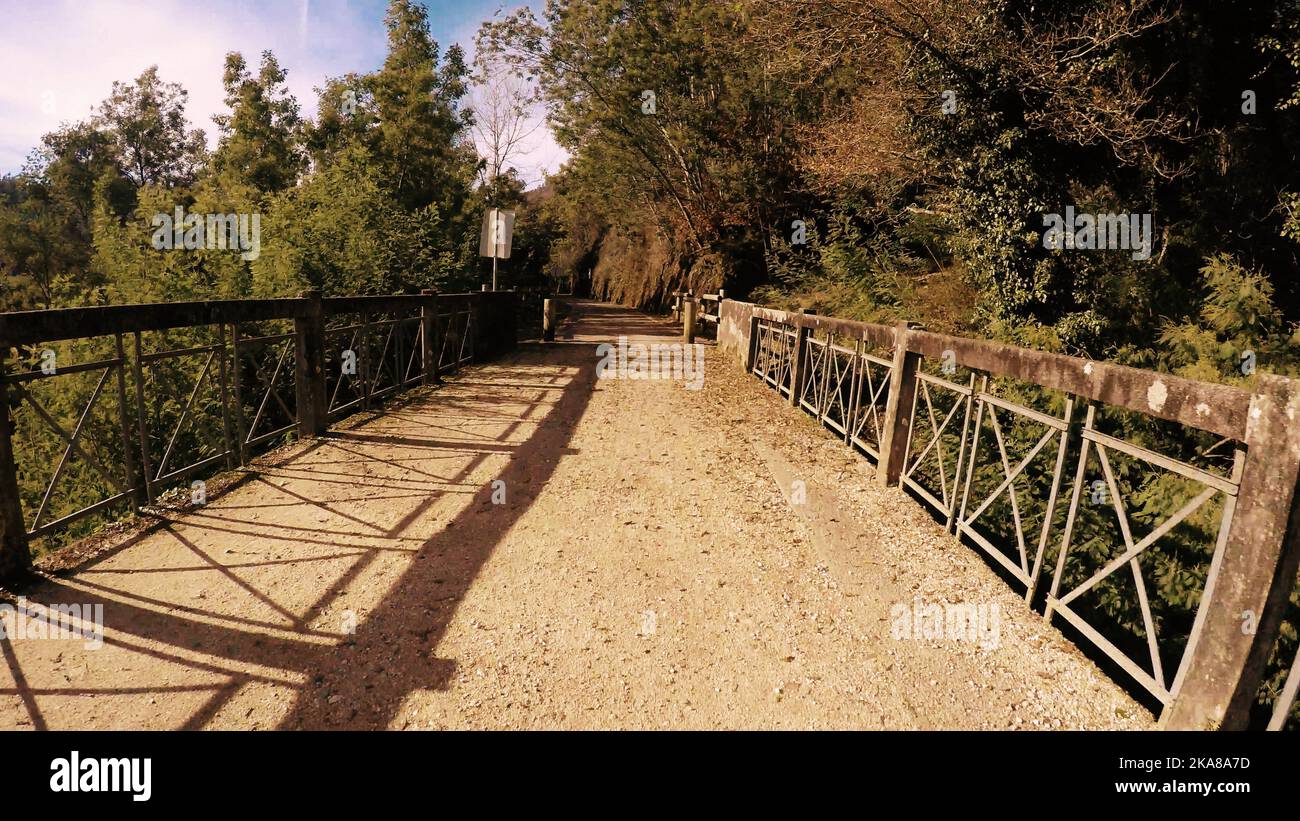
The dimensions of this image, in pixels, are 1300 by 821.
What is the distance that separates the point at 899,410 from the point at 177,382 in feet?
27.7

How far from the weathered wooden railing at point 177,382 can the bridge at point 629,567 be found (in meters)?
0.04

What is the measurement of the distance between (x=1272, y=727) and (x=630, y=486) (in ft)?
14.1

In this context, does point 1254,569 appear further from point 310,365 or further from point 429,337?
point 429,337

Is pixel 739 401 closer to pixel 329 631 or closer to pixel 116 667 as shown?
pixel 329 631

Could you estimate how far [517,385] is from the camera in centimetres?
1096

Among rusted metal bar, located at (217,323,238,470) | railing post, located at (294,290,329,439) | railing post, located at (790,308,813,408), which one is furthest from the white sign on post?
rusted metal bar, located at (217,323,238,470)

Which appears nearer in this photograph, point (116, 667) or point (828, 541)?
point (116, 667)

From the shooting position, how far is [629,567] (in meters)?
4.15

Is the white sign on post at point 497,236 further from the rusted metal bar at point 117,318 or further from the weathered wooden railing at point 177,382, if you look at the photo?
the rusted metal bar at point 117,318

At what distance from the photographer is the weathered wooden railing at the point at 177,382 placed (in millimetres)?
3857

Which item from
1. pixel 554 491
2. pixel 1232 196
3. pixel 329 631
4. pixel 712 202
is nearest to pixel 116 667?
pixel 329 631

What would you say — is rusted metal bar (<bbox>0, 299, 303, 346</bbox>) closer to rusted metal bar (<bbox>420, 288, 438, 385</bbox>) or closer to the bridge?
the bridge

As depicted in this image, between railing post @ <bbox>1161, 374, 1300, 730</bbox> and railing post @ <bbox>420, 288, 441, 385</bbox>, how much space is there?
395 inches

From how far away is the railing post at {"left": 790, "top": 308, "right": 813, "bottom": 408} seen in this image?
931 cm
